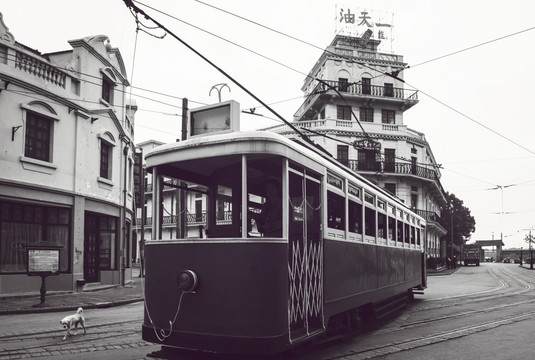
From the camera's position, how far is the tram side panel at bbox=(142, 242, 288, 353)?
19.3ft

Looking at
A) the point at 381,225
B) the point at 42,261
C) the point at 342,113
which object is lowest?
the point at 42,261

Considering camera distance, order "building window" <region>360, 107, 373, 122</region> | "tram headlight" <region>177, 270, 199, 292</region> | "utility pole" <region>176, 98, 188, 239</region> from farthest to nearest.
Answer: "building window" <region>360, 107, 373, 122</region> < "utility pole" <region>176, 98, 188, 239</region> < "tram headlight" <region>177, 270, 199, 292</region>

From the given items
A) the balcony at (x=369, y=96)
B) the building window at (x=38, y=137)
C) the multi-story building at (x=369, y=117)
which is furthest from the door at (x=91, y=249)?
the balcony at (x=369, y=96)

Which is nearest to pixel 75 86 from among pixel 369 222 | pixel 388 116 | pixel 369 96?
pixel 369 222

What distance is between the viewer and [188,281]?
6129mm

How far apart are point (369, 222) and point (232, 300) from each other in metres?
4.43

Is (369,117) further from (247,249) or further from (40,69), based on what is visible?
(247,249)

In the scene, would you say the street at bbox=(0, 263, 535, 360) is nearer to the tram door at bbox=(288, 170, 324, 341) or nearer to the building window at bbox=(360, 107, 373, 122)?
the tram door at bbox=(288, 170, 324, 341)

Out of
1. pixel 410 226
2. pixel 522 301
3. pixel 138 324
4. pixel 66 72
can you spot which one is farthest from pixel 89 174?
pixel 522 301

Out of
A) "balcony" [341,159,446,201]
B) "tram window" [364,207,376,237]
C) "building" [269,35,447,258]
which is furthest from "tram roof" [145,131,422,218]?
"balcony" [341,159,446,201]

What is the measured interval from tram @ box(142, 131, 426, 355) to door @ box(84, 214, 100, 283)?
14886 mm

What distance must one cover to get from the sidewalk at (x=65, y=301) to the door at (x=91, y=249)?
1.34 metres

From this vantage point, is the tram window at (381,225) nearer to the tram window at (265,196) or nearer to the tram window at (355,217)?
the tram window at (355,217)

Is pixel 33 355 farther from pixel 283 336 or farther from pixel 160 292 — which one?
pixel 283 336
